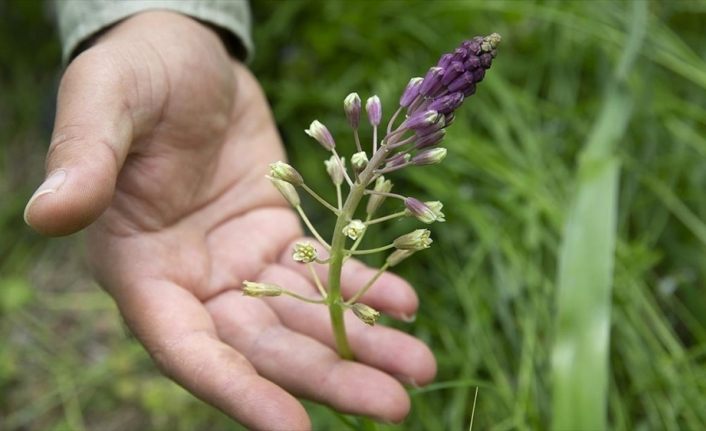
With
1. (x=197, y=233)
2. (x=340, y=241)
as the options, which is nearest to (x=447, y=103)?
(x=340, y=241)

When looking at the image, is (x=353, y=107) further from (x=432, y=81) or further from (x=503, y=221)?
(x=503, y=221)

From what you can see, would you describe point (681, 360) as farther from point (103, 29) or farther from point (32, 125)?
point (32, 125)

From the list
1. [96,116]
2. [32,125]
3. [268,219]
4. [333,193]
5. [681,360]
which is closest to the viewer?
[96,116]

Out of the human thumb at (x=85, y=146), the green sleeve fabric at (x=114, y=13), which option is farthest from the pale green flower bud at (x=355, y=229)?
the green sleeve fabric at (x=114, y=13)

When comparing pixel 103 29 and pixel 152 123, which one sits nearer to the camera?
pixel 152 123

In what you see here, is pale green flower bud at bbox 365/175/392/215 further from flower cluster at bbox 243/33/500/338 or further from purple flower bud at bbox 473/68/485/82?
purple flower bud at bbox 473/68/485/82

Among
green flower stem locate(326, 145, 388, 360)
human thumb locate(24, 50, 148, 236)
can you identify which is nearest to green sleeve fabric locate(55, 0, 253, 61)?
human thumb locate(24, 50, 148, 236)

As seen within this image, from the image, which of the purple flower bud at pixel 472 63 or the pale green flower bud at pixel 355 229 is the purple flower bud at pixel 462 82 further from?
the pale green flower bud at pixel 355 229

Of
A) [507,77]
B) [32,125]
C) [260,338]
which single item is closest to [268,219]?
[260,338]
